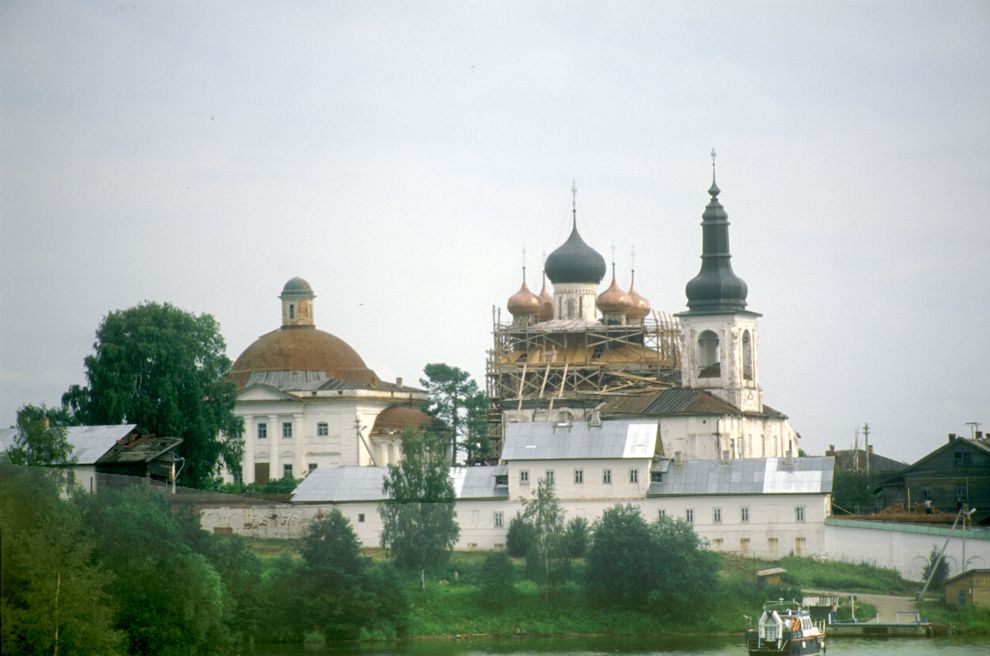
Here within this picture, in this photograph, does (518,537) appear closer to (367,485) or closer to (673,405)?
(367,485)

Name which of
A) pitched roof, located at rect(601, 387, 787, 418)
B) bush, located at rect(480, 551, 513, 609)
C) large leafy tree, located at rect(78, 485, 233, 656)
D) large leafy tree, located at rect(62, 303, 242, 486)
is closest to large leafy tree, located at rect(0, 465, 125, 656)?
large leafy tree, located at rect(78, 485, 233, 656)

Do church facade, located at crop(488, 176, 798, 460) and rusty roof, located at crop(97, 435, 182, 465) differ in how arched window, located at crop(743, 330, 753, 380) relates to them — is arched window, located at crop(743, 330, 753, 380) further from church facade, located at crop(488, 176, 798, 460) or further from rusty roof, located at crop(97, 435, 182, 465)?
rusty roof, located at crop(97, 435, 182, 465)

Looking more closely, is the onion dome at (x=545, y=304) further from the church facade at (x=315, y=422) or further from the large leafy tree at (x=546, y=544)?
the large leafy tree at (x=546, y=544)

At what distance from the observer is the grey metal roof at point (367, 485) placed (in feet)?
211

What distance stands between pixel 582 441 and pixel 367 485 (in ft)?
20.9

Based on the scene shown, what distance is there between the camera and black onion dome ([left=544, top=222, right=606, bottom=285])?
8225 cm

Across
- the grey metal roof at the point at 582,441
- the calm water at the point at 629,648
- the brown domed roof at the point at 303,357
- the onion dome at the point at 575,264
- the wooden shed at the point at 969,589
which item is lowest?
the calm water at the point at 629,648

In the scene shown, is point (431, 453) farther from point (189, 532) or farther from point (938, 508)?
point (938, 508)

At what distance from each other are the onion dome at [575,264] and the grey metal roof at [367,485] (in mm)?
17509

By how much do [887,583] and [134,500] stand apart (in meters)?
19.7

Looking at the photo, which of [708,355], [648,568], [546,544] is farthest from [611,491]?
[708,355]

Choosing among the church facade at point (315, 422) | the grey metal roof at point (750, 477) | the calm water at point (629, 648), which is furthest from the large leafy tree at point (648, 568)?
the church facade at point (315, 422)

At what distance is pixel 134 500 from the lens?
175 ft

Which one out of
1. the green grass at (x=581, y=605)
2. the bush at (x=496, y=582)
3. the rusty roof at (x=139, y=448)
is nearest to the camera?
the green grass at (x=581, y=605)
